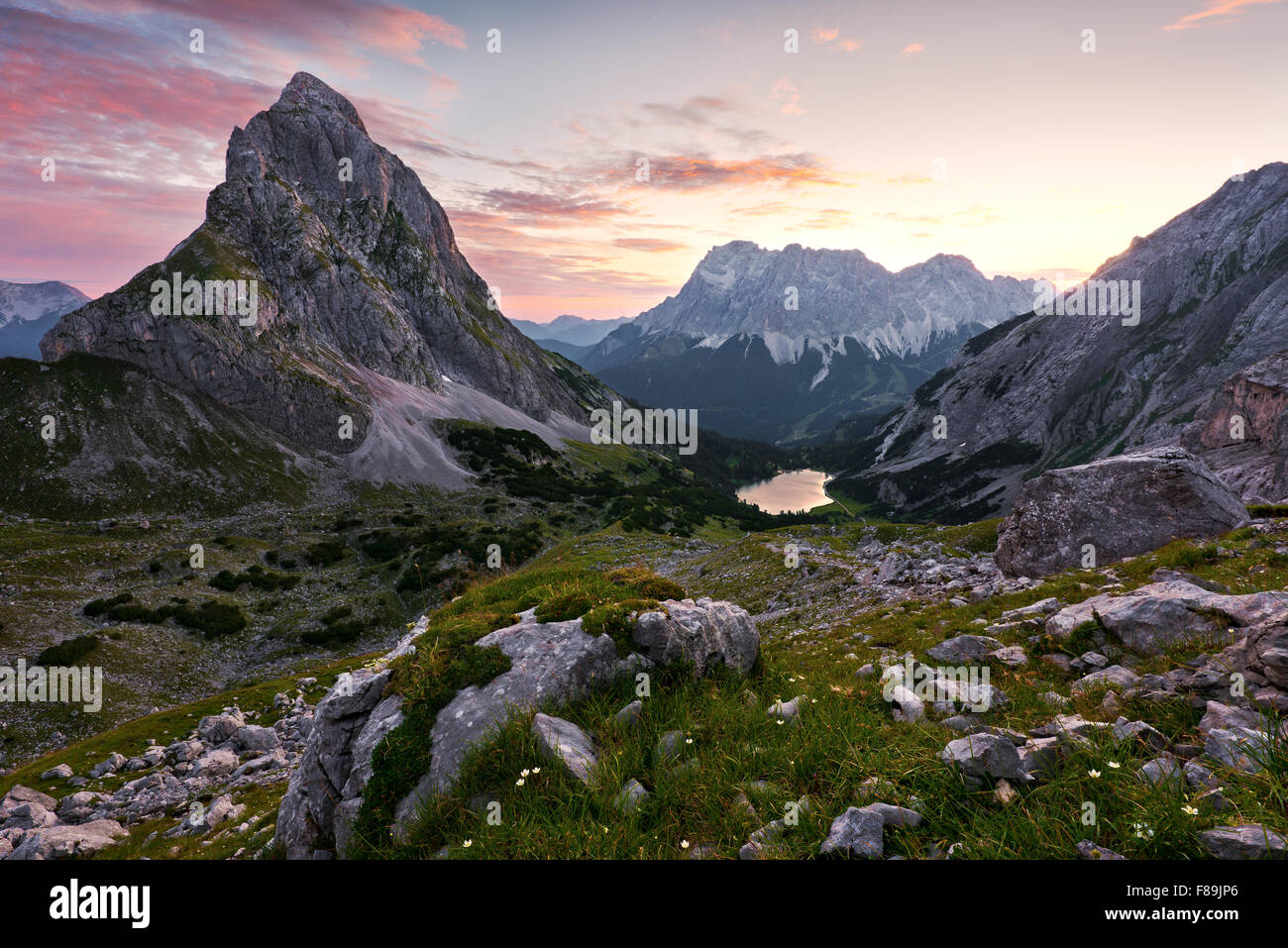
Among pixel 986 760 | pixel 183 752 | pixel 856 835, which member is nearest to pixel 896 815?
pixel 856 835

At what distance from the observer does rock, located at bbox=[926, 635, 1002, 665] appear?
11859 mm

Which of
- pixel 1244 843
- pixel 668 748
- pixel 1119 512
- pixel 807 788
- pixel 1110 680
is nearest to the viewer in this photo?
pixel 1244 843

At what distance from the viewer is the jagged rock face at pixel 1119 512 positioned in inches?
922

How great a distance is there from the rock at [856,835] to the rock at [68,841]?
21435 millimetres

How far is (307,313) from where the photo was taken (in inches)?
6909

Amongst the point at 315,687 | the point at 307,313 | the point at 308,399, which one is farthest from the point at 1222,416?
the point at 307,313

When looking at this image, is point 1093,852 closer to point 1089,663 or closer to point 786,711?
point 786,711

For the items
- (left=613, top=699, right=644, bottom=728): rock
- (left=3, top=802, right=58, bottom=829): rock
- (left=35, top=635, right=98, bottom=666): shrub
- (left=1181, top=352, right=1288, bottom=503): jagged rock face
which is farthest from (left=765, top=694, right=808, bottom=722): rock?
(left=1181, top=352, right=1288, bottom=503): jagged rock face

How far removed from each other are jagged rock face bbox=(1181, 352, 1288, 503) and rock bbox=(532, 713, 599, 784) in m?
89.7

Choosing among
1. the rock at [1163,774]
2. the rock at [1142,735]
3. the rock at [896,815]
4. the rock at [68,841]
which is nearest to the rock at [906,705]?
the rock at [1142,735]

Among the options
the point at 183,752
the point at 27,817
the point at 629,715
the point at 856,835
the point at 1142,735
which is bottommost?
the point at 183,752

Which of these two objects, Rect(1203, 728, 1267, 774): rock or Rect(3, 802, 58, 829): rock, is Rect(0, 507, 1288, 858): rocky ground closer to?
Rect(1203, 728, 1267, 774): rock

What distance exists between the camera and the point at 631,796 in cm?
593

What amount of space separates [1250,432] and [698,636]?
125050 millimetres
